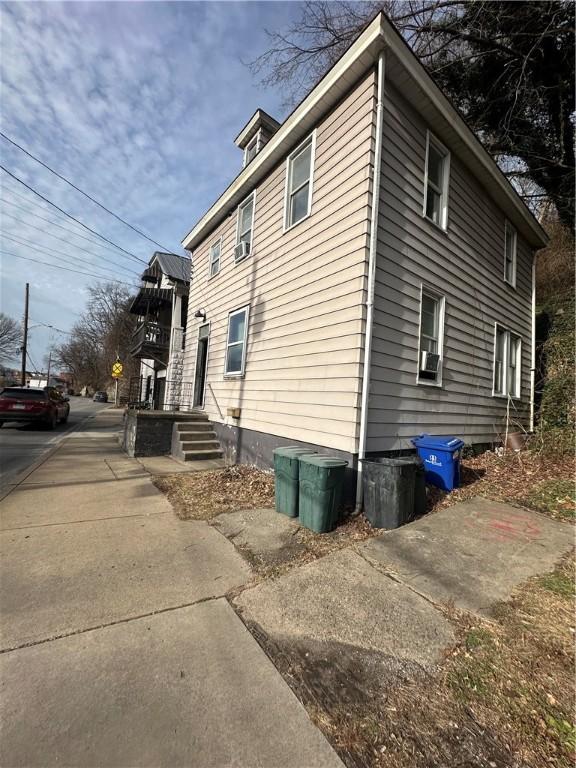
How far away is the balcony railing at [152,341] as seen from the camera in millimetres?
16250

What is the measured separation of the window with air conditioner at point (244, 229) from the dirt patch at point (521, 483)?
6.53 metres

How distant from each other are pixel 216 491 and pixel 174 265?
16.1 m

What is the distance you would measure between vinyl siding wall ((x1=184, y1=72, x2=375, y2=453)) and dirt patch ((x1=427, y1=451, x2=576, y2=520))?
2.09 m

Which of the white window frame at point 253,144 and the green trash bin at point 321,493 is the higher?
the white window frame at point 253,144

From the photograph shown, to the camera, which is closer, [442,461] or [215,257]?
[442,461]

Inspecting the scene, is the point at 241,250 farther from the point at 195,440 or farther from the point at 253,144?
the point at 195,440

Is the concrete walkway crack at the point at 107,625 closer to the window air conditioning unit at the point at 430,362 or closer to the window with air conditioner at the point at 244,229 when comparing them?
the window air conditioning unit at the point at 430,362

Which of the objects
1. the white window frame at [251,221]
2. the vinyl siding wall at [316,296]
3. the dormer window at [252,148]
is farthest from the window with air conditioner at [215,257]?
the dormer window at [252,148]

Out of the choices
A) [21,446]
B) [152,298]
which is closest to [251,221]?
[21,446]

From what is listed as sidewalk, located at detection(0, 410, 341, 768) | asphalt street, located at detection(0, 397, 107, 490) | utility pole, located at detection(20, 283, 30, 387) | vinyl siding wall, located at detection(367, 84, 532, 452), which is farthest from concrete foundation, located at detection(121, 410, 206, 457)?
utility pole, located at detection(20, 283, 30, 387)

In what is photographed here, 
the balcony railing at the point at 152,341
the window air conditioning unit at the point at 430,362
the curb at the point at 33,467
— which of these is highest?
the balcony railing at the point at 152,341

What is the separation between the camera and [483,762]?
162 centimetres

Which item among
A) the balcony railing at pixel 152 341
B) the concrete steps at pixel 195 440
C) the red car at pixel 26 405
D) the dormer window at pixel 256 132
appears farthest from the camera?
the balcony railing at pixel 152 341

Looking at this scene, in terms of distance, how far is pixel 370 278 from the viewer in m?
5.09
